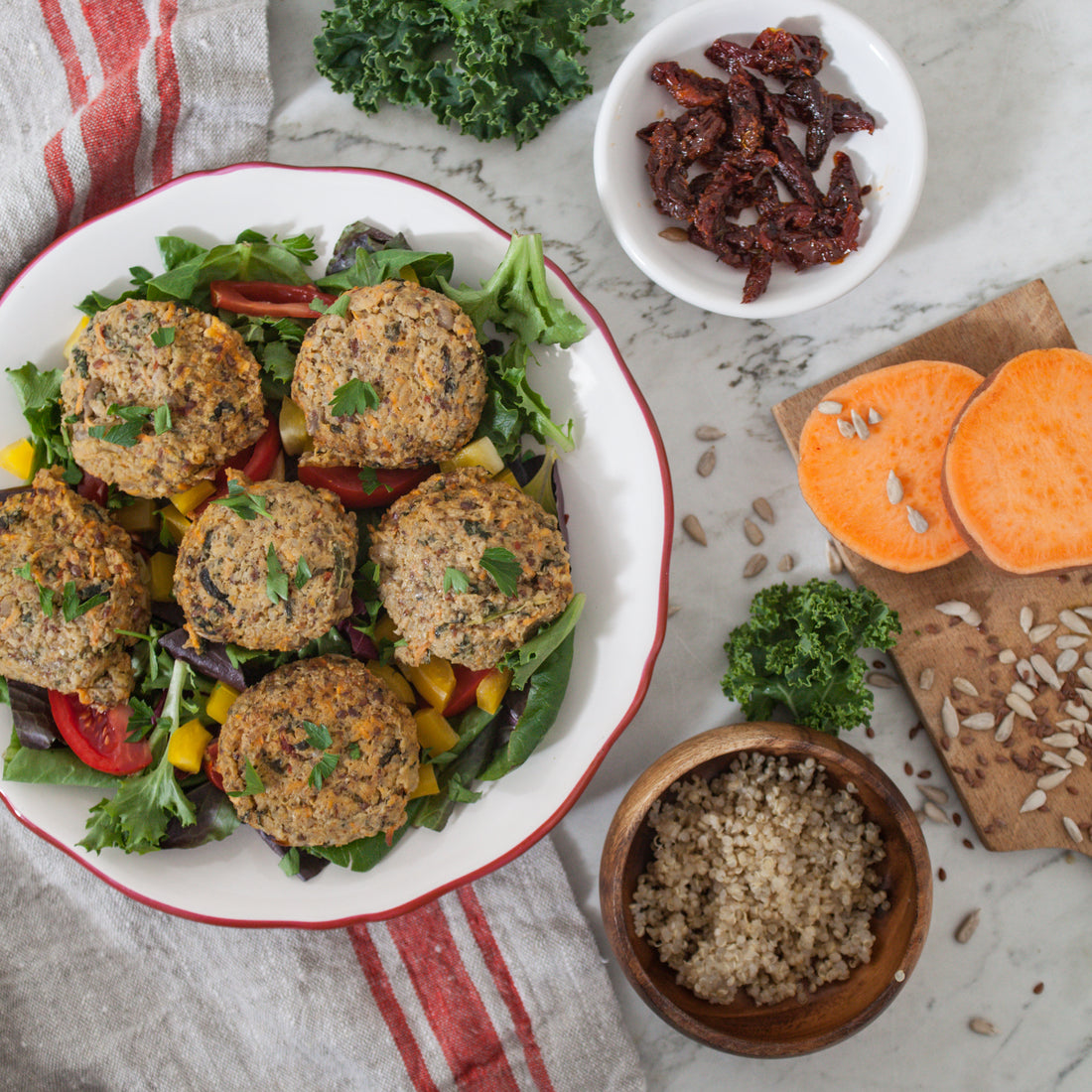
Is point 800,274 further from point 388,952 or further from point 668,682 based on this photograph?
point 388,952

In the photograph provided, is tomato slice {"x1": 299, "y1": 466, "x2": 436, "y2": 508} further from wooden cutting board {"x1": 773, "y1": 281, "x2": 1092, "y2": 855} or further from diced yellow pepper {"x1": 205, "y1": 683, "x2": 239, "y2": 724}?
wooden cutting board {"x1": 773, "y1": 281, "x2": 1092, "y2": 855}

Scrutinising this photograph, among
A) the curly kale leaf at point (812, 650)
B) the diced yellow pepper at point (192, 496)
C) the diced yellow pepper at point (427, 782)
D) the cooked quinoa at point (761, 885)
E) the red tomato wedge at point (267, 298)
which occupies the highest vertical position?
the red tomato wedge at point (267, 298)

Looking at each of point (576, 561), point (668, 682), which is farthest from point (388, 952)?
point (576, 561)

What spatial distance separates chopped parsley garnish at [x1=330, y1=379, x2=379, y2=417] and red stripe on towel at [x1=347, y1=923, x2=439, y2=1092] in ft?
6.33

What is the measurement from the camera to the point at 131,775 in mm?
2893

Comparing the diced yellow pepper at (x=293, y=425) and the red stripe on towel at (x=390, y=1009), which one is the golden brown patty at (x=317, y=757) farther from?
the red stripe on towel at (x=390, y=1009)

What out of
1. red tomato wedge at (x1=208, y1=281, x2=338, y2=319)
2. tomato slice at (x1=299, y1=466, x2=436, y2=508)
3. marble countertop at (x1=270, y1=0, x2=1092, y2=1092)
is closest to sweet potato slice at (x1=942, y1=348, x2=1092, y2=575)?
marble countertop at (x1=270, y1=0, x2=1092, y2=1092)

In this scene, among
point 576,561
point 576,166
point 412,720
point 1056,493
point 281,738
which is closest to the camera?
point 281,738

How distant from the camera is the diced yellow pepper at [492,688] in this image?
2.88 m

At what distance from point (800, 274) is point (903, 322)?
0.48 metres

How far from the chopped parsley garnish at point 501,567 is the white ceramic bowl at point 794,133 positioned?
1.22 meters

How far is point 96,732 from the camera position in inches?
113

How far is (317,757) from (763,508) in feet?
5.99

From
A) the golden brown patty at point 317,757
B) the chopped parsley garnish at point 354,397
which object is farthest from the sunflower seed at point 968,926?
the chopped parsley garnish at point 354,397
